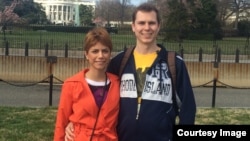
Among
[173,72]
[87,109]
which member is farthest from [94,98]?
[173,72]

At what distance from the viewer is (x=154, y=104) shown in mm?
3281

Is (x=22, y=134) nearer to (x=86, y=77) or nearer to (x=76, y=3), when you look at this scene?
(x=86, y=77)

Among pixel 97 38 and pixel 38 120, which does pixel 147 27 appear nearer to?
pixel 97 38

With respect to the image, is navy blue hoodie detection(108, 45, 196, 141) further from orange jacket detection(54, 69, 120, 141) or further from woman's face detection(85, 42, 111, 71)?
woman's face detection(85, 42, 111, 71)

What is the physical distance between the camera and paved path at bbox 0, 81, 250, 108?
37.1ft

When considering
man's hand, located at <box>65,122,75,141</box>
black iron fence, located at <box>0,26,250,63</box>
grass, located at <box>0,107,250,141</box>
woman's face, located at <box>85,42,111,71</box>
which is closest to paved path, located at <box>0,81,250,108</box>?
grass, located at <box>0,107,250,141</box>

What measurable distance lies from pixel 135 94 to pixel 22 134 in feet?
14.7

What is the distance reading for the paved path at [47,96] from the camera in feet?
37.1

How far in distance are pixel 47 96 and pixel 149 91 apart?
9.20m

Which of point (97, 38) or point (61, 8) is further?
point (61, 8)

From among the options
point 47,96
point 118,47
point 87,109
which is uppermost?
point 87,109

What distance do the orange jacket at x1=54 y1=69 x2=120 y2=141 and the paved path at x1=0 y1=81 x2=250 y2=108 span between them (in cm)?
768

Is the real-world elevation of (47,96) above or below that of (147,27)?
below

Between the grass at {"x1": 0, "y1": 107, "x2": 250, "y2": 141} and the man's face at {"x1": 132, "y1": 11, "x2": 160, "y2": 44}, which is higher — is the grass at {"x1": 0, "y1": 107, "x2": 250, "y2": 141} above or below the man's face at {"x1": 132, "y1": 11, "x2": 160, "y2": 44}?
below
